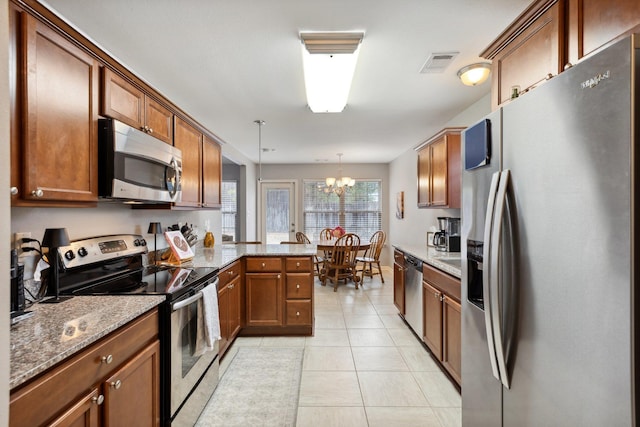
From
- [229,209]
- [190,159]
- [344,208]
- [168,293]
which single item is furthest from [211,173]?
[344,208]

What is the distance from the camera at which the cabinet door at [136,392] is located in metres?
1.15

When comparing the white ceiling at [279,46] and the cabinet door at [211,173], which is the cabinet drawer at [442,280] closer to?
the white ceiling at [279,46]

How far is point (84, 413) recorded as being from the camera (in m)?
1.02

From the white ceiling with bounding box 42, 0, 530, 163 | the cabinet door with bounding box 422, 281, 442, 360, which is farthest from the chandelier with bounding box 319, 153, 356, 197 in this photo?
the cabinet door with bounding box 422, 281, 442, 360

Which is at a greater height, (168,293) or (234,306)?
(168,293)

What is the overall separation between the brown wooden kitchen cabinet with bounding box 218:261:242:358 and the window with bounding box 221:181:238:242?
3808 mm

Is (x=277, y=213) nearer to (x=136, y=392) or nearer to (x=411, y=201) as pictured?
(x=411, y=201)

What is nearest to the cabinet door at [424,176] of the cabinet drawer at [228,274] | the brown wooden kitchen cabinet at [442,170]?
the brown wooden kitchen cabinet at [442,170]

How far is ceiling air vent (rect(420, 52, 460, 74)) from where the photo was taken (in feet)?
6.97

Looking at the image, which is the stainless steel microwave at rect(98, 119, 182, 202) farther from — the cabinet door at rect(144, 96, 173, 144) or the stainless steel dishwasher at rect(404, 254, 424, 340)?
the stainless steel dishwasher at rect(404, 254, 424, 340)

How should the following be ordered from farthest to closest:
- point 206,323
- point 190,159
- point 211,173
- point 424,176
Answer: point 424,176 < point 211,173 < point 190,159 < point 206,323

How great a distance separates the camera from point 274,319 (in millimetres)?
3105

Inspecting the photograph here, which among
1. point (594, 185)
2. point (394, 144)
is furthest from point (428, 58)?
point (394, 144)

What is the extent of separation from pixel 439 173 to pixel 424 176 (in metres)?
0.42
